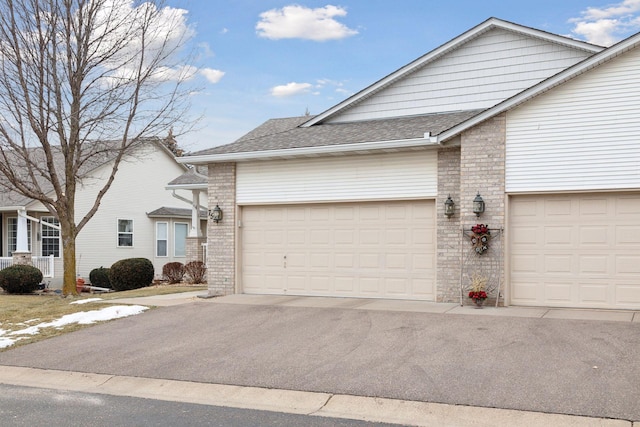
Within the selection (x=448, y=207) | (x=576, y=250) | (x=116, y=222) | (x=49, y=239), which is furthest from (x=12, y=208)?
(x=576, y=250)

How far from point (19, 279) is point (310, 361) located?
660 inches

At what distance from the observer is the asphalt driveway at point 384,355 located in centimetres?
742

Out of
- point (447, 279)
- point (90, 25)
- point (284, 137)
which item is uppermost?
point (90, 25)

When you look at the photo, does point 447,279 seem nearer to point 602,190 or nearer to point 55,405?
point 602,190

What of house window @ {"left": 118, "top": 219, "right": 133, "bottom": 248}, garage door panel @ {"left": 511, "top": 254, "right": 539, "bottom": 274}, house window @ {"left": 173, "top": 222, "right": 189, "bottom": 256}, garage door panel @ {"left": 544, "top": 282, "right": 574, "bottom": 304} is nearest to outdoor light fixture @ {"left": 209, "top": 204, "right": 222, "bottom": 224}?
garage door panel @ {"left": 511, "top": 254, "right": 539, "bottom": 274}

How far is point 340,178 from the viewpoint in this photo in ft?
48.2

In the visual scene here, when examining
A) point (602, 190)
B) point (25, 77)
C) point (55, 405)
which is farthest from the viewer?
point (25, 77)

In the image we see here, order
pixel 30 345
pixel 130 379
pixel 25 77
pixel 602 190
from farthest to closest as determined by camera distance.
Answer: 1. pixel 25 77
2. pixel 602 190
3. pixel 30 345
4. pixel 130 379

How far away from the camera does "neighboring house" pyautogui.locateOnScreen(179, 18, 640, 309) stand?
12055 millimetres

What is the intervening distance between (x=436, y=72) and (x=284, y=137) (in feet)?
13.7

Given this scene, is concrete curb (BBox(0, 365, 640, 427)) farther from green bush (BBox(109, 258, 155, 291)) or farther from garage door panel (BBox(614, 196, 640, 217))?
green bush (BBox(109, 258, 155, 291))

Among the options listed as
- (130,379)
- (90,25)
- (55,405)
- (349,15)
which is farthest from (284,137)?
(55,405)

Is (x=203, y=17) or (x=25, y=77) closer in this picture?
(x=25, y=77)

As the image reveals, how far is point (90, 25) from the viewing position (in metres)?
16.6
